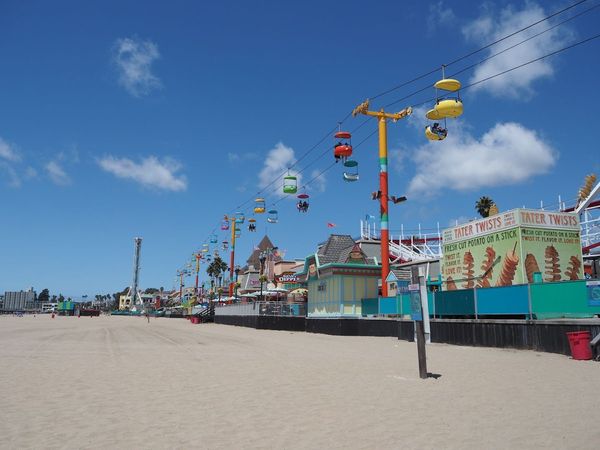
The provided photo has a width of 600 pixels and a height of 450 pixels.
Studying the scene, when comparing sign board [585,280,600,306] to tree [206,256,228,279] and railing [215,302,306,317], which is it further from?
tree [206,256,228,279]

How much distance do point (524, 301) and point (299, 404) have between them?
11932 millimetres

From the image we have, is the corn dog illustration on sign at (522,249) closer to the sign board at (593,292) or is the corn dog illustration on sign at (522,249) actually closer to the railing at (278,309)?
the sign board at (593,292)

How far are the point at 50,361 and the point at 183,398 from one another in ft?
25.8

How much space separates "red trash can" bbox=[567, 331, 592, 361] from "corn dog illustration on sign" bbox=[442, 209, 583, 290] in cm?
765

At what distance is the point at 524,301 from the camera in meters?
17.1

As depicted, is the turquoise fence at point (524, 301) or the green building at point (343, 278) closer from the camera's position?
the turquoise fence at point (524, 301)

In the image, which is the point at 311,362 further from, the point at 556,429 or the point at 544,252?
the point at 544,252

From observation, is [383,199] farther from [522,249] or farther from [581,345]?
[581,345]

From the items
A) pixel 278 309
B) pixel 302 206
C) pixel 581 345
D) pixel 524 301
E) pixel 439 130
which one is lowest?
pixel 581 345

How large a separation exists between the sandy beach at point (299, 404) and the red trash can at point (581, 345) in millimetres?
355

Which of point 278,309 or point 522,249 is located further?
point 278,309

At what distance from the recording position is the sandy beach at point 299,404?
6168 millimetres

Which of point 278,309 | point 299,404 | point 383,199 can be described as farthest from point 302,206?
point 299,404

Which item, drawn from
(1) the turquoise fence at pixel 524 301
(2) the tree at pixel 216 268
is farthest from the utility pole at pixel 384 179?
(2) the tree at pixel 216 268
